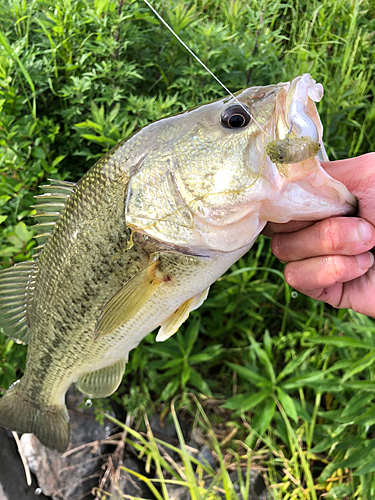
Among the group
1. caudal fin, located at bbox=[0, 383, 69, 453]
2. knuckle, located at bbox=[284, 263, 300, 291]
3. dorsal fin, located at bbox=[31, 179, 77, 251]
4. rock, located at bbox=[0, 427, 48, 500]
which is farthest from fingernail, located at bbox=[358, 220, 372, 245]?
rock, located at bbox=[0, 427, 48, 500]

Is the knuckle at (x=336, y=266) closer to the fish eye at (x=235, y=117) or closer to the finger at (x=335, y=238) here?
the finger at (x=335, y=238)

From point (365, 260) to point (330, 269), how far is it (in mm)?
134

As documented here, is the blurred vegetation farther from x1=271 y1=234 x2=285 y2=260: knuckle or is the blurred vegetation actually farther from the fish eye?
the fish eye

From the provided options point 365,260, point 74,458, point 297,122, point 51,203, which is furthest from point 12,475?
point 297,122

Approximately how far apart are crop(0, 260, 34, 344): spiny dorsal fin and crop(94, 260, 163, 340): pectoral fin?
0.53 metres

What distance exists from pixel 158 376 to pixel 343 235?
4.90ft

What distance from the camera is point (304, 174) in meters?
0.98

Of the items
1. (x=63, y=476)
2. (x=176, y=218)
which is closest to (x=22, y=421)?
(x=63, y=476)

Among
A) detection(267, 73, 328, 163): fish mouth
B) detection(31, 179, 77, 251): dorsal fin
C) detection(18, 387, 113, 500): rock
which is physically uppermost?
detection(267, 73, 328, 163): fish mouth

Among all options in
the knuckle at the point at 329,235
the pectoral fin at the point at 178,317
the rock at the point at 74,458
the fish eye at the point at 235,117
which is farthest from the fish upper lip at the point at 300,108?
the rock at the point at 74,458

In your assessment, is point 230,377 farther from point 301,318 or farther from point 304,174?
point 304,174

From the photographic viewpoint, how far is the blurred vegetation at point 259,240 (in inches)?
77.5

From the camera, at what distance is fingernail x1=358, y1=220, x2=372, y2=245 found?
1187mm

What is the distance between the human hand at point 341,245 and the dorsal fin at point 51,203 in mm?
809
